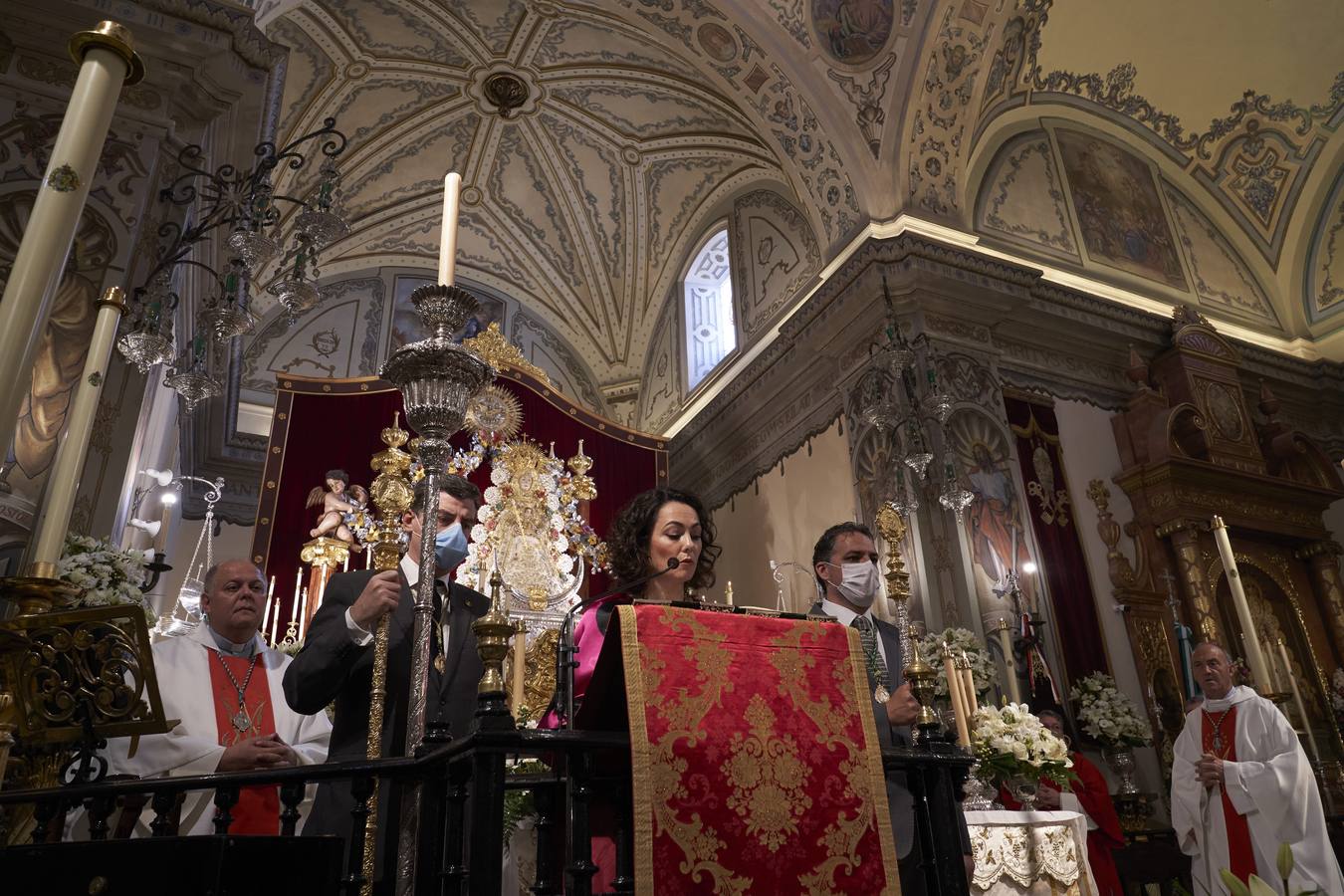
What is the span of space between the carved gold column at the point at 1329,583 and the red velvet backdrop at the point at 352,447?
19.7 feet

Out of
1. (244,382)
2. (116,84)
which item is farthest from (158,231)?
(244,382)

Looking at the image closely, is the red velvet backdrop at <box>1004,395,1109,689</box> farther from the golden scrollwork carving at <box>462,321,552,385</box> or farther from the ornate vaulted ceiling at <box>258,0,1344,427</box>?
the golden scrollwork carving at <box>462,321,552,385</box>

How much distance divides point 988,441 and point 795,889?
590 cm

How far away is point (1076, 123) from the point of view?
959 cm

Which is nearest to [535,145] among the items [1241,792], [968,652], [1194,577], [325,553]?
[325,553]

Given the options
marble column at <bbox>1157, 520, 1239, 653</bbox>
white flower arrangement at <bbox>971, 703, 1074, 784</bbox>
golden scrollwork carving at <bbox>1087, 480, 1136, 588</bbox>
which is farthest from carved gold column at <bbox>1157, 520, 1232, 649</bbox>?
white flower arrangement at <bbox>971, 703, 1074, 784</bbox>

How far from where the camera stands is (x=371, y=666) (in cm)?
242

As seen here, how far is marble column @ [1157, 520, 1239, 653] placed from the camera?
7324mm

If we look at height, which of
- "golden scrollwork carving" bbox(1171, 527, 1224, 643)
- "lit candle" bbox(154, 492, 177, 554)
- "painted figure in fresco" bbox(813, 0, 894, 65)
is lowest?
"golden scrollwork carving" bbox(1171, 527, 1224, 643)

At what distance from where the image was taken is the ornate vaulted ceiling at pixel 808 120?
815 cm

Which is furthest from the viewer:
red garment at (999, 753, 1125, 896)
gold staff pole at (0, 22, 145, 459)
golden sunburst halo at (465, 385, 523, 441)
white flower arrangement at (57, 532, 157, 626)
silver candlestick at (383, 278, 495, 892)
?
golden sunburst halo at (465, 385, 523, 441)

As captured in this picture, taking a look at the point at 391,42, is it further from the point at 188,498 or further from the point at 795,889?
the point at 795,889

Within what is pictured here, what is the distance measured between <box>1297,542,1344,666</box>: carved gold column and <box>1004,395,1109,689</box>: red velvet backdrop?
2.74m

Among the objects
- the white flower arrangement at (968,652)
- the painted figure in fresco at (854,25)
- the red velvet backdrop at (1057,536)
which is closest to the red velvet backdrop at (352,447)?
the white flower arrangement at (968,652)
